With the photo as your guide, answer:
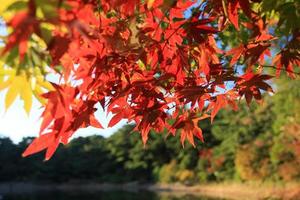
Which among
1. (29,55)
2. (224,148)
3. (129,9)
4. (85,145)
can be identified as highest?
(85,145)

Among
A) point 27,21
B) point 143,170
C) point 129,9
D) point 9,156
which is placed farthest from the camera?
point 9,156

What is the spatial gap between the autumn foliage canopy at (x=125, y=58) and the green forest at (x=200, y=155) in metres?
5.43

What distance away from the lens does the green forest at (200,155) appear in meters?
18.3

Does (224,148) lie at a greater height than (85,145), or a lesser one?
lesser

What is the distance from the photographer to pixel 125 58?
0.96 m

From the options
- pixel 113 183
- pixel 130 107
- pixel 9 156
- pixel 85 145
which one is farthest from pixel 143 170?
pixel 130 107

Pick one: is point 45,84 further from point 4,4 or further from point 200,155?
point 200,155

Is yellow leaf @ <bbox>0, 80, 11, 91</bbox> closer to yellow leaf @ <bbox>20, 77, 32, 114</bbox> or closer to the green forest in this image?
yellow leaf @ <bbox>20, 77, 32, 114</bbox>

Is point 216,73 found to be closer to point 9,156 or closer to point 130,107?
point 130,107

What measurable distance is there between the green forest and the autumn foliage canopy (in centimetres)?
543

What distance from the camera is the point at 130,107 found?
106 centimetres

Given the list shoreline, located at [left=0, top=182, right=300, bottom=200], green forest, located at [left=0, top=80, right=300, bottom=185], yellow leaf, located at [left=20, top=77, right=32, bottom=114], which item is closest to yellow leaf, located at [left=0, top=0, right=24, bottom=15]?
yellow leaf, located at [left=20, top=77, right=32, bottom=114]

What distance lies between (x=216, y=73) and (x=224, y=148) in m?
24.1

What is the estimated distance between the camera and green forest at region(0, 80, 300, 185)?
59.9 feet
